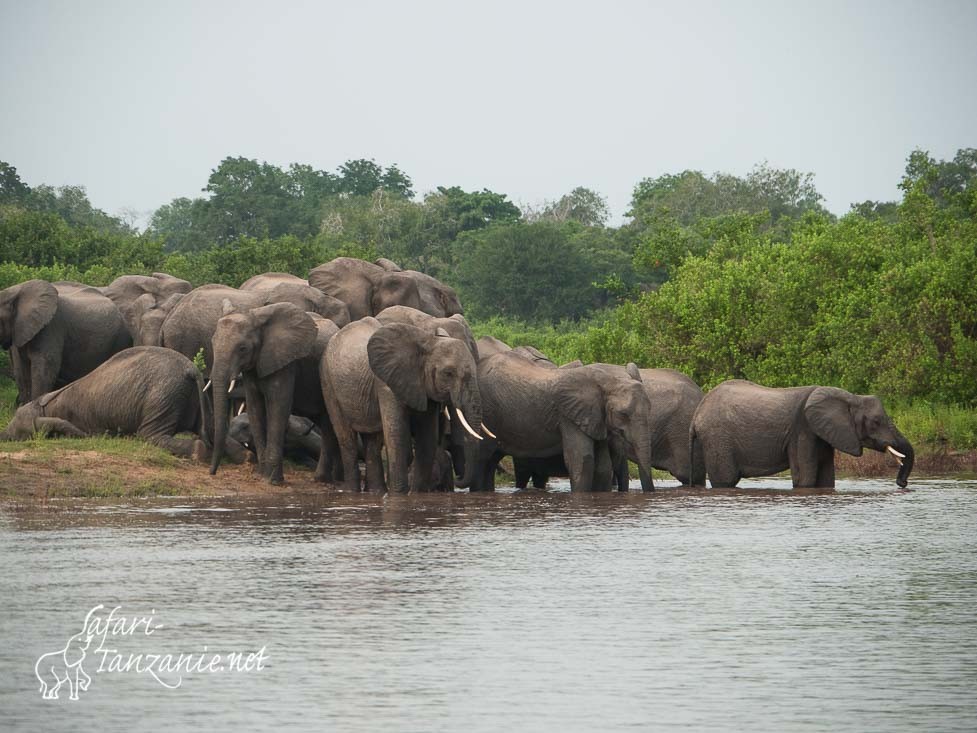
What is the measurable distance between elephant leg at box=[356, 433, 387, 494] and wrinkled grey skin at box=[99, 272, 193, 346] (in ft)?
13.1

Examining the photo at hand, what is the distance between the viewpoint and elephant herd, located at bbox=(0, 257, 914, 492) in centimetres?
1906

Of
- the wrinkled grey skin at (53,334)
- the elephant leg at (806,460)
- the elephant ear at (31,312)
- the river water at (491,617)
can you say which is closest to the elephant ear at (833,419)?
the elephant leg at (806,460)

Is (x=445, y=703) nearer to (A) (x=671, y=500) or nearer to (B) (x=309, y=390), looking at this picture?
(A) (x=671, y=500)

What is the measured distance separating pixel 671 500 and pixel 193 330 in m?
6.58

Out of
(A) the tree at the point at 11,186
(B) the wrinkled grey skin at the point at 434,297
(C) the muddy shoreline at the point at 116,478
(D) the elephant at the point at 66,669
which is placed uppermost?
(A) the tree at the point at 11,186

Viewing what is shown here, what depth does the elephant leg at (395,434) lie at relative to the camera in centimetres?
1875

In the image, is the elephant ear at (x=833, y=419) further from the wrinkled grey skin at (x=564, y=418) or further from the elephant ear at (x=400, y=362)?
the elephant ear at (x=400, y=362)

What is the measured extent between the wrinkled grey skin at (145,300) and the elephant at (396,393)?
355 centimetres

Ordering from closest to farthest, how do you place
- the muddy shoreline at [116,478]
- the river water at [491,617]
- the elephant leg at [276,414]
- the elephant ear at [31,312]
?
the river water at [491,617]
the muddy shoreline at [116,478]
the elephant leg at [276,414]
the elephant ear at [31,312]

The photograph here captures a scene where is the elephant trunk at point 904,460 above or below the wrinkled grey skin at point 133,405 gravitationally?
below

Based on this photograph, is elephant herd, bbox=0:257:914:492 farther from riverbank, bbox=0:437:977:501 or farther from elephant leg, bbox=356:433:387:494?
riverbank, bbox=0:437:977:501

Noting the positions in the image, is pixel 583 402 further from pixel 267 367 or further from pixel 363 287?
pixel 363 287

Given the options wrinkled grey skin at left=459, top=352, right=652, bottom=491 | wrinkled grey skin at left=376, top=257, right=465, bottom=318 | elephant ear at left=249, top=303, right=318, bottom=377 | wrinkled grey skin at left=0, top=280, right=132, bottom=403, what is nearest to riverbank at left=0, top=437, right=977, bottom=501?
elephant ear at left=249, top=303, right=318, bottom=377

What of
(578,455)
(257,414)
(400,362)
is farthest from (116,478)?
(578,455)
